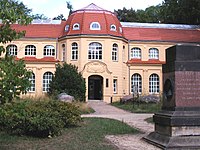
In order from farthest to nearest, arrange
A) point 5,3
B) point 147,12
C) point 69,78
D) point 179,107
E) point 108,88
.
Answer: point 147,12
point 108,88
point 69,78
point 179,107
point 5,3

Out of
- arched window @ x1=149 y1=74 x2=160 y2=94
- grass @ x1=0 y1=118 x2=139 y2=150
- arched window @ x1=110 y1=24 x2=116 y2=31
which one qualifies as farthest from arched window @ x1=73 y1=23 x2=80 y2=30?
grass @ x1=0 y1=118 x2=139 y2=150

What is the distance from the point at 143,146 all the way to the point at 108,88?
98.0 ft

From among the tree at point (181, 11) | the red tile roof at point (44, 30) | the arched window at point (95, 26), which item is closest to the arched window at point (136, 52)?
the arched window at point (95, 26)

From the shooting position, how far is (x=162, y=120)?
1111cm

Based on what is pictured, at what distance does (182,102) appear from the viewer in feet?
35.4

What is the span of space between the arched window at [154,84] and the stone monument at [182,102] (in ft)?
108

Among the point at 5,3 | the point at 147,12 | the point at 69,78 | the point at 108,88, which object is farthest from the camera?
the point at 147,12

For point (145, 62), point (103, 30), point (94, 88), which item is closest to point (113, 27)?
point (103, 30)

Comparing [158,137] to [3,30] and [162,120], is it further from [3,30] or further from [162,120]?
Result: [3,30]

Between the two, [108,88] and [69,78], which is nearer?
[69,78]

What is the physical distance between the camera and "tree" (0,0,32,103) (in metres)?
7.30

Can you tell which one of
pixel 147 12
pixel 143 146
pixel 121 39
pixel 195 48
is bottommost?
pixel 143 146

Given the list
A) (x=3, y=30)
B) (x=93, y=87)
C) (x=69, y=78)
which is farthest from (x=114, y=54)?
(x=3, y=30)

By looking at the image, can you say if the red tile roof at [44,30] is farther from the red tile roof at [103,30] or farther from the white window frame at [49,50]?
the white window frame at [49,50]
